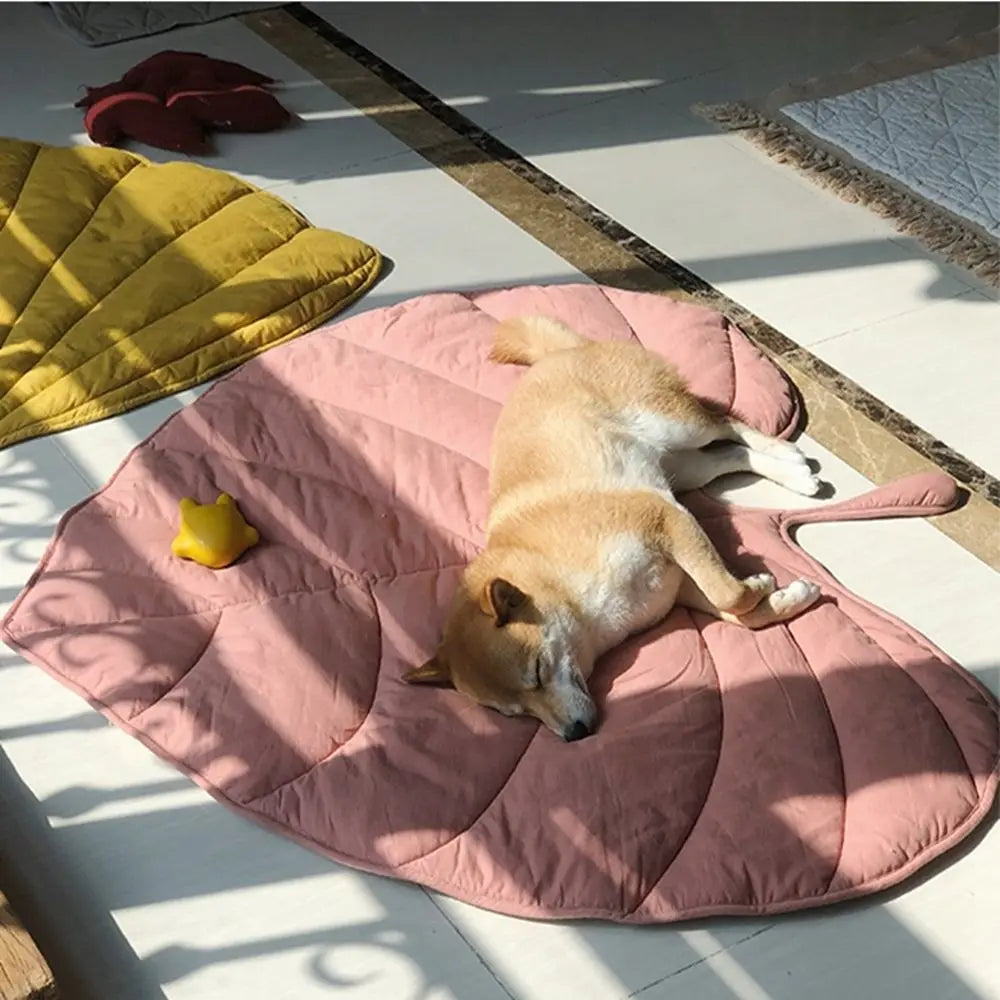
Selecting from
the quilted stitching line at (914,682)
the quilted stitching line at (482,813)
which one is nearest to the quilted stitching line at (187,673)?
the quilted stitching line at (482,813)

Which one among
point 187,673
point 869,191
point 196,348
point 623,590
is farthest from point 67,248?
point 869,191

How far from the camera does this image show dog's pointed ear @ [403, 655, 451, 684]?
83.0 inches

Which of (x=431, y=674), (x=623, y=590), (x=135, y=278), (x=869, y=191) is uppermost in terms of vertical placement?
(x=869, y=191)

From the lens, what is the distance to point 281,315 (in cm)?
295

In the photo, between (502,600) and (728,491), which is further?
(728,491)

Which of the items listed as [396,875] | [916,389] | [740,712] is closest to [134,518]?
[396,875]

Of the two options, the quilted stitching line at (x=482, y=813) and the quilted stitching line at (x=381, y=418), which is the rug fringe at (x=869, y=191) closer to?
the quilted stitching line at (x=381, y=418)

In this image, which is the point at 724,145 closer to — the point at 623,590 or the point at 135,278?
the point at 135,278

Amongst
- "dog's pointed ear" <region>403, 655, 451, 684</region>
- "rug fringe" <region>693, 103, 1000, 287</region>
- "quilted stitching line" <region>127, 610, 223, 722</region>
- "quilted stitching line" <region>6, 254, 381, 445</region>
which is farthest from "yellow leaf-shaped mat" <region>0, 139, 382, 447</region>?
"rug fringe" <region>693, 103, 1000, 287</region>

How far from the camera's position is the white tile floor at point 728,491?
72.8 inches

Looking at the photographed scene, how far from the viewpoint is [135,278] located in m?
3.01

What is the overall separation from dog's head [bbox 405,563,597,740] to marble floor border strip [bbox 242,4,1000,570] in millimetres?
765

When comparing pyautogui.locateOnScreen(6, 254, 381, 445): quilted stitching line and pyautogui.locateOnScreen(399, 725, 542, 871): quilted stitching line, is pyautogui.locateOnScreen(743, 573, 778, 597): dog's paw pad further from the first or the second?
pyautogui.locateOnScreen(6, 254, 381, 445): quilted stitching line

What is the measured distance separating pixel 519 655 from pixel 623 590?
212 millimetres
